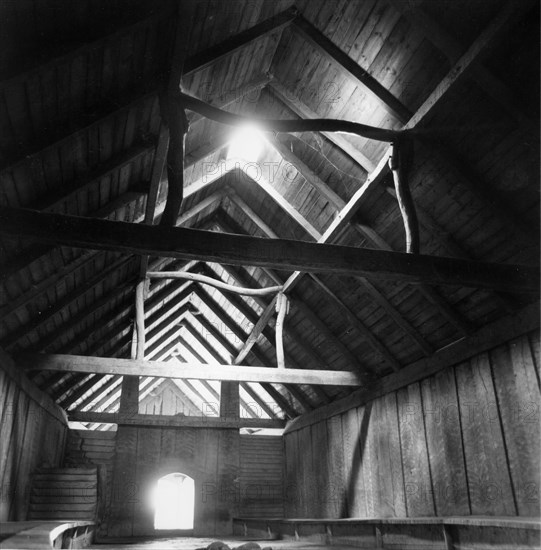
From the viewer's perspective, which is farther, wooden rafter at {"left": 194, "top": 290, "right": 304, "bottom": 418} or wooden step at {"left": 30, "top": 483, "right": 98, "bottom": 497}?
wooden rafter at {"left": 194, "top": 290, "right": 304, "bottom": 418}

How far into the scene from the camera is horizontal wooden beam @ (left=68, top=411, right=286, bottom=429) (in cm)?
1277

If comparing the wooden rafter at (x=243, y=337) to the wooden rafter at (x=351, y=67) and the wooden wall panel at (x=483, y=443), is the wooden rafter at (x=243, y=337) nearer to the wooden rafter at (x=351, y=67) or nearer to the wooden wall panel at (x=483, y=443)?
the wooden wall panel at (x=483, y=443)

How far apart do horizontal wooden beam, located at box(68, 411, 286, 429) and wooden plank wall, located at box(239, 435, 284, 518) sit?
59 centimetres

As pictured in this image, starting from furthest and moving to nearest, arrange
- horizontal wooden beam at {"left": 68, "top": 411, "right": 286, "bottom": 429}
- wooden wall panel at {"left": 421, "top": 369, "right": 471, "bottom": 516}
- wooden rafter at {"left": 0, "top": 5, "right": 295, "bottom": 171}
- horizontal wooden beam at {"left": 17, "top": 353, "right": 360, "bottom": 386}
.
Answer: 1. horizontal wooden beam at {"left": 68, "top": 411, "right": 286, "bottom": 429}
2. horizontal wooden beam at {"left": 17, "top": 353, "right": 360, "bottom": 386}
3. wooden wall panel at {"left": 421, "top": 369, "right": 471, "bottom": 516}
4. wooden rafter at {"left": 0, "top": 5, "right": 295, "bottom": 171}

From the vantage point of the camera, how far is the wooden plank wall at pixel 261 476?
43.3ft

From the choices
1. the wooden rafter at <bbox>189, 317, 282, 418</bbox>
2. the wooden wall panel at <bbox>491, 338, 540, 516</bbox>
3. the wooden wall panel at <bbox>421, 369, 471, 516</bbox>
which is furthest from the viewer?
the wooden rafter at <bbox>189, 317, 282, 418</bbox>

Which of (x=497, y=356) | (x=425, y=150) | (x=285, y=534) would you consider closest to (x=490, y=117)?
(x=425, y=150)

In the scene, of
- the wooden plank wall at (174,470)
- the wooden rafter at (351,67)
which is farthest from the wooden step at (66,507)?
the wooden rafter at (351,67)

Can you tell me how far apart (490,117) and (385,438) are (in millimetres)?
5880

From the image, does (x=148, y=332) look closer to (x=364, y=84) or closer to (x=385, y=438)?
(x=385, y=438)

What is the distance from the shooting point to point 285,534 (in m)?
10.2

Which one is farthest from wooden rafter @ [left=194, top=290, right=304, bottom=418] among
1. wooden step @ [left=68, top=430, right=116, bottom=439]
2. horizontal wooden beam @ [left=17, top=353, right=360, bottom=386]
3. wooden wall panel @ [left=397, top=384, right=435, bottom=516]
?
wooden wall panel @ [left=397, top=384, right=435, bottom=516]

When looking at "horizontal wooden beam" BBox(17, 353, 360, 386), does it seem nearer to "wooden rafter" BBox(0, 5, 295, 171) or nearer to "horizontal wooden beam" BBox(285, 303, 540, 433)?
"horizontal wooden beam" BBox(285, 303, 540, 433)

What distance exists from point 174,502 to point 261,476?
13.2m
